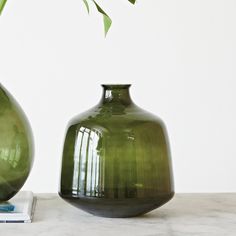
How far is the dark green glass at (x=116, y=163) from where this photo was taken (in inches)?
44.0

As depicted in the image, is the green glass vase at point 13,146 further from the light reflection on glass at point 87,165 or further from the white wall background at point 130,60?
the white wall background at point 130,60

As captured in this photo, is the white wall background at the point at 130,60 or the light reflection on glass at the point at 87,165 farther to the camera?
the white wall background at the point at 130,60

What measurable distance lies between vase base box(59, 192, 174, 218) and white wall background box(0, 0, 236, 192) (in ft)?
4.82

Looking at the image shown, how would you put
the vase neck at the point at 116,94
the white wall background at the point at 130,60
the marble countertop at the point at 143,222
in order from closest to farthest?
the marble countertop at the point at 143,222, the vase neck at the point at 116,94, the white wall background at the point at 130,60

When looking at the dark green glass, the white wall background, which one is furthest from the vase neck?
the white wall background

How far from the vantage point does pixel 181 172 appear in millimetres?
2705

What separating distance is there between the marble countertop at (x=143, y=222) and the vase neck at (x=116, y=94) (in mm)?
219

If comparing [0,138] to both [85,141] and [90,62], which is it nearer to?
[85,141]

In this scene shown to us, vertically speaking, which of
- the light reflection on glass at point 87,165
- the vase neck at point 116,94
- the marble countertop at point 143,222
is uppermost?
the vase neck at point 116,94

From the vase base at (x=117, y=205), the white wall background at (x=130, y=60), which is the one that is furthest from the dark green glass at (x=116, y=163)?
the white wall background at (x=130, y=60)

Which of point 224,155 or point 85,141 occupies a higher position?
point 85,141

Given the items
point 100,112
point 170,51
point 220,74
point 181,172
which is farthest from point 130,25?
point 100,112

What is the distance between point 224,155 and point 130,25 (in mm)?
674

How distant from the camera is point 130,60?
263 cm
